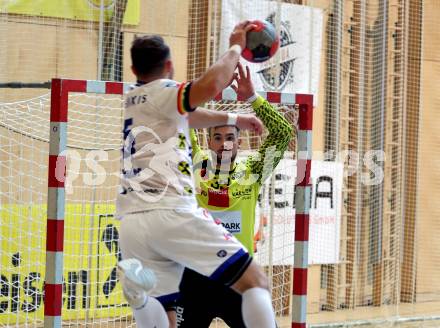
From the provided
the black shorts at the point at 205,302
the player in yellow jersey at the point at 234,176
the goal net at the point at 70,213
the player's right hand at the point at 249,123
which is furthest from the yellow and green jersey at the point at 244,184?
the goal net at the point at 70,213

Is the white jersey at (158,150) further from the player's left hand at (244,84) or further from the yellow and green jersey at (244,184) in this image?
the yellow and green jersey at (244,184)

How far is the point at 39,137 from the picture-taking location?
7.11 m

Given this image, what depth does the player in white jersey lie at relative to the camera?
4.02 metres

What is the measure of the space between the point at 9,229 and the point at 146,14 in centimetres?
260

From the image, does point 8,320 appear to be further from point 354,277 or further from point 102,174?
point 354,277

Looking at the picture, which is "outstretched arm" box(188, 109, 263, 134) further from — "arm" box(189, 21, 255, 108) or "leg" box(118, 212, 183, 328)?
"leg" box(118, 212, 183, 328)

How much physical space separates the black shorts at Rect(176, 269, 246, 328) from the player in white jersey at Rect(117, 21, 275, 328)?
2.63ft

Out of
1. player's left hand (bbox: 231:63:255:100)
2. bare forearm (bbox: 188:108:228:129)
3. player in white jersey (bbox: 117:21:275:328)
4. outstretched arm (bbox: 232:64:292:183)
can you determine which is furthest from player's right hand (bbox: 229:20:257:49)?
outstretched arm (bbox: 232:64:292:183)

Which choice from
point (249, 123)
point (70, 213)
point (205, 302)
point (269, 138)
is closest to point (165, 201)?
point (249, 123)

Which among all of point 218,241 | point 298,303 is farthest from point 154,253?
point 298,303

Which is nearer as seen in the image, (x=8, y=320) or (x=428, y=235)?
(x=8, y=320)

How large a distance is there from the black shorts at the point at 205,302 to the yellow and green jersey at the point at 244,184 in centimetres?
42

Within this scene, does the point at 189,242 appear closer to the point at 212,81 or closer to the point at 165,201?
the point at 165,201

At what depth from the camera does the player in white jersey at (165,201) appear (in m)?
4.02
